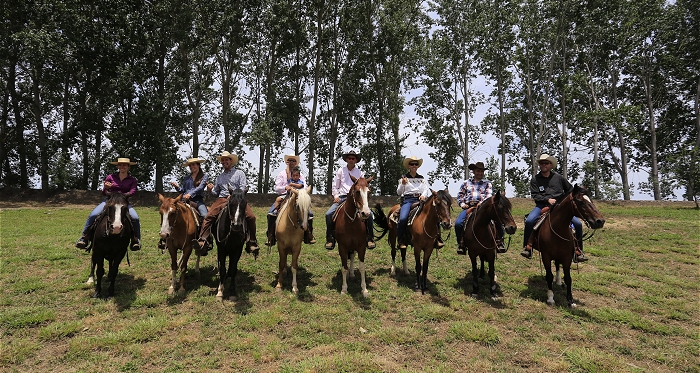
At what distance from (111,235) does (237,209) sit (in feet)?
9.09

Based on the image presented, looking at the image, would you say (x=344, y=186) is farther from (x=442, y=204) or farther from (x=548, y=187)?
(x=548, y=187)

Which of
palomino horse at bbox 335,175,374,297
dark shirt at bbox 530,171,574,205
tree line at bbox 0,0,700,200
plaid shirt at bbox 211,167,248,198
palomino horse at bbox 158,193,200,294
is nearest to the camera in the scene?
palomino horse at bbox 158,193,200,294

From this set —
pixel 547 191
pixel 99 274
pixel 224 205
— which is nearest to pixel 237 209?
pixel 224 205

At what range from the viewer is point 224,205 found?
7.43 meters

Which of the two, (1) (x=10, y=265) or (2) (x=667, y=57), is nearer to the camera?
(1) (x=10, y=265)

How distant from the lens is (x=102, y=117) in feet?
91.8

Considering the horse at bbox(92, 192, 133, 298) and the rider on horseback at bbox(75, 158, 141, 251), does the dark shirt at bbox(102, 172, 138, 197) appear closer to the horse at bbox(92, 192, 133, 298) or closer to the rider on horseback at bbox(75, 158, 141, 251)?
the rider on horseback at bbox(75, 158, 141, 251)

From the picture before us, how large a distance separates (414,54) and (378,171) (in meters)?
11.6

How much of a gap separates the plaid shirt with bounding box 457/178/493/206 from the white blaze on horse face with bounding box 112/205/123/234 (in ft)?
25.2

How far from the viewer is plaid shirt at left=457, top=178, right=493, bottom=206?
8414mm

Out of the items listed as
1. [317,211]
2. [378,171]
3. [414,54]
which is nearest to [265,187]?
[317,211]

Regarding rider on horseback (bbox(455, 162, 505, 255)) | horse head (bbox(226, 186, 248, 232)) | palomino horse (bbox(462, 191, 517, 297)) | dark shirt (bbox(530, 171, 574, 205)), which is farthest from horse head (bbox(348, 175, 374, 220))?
dark shirt (bbox(530, 171, 574, 205))

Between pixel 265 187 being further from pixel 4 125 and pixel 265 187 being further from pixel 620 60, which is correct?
pixel 620 60

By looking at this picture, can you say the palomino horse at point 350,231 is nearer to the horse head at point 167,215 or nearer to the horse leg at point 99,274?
the horse head at point 167,215
